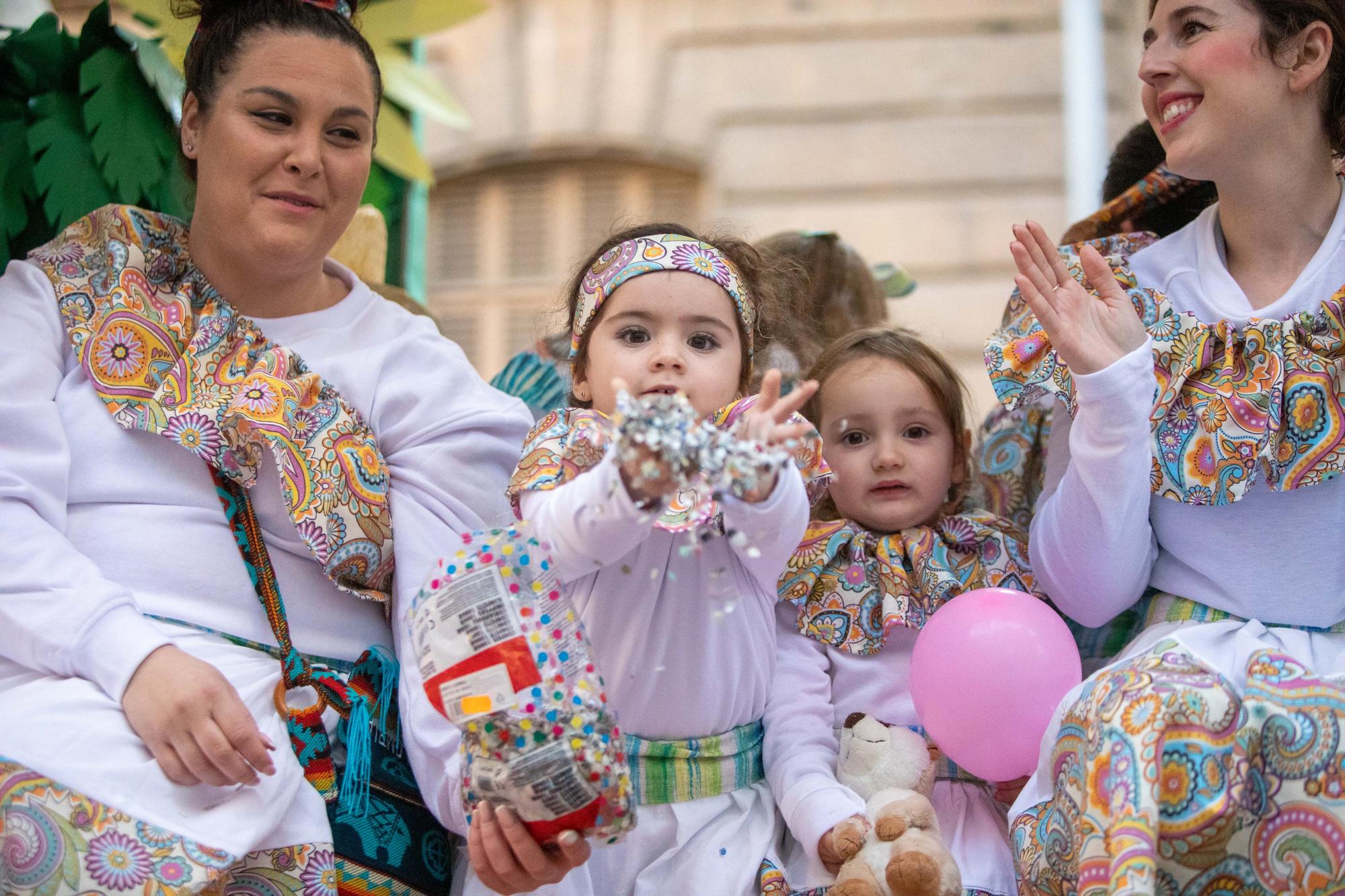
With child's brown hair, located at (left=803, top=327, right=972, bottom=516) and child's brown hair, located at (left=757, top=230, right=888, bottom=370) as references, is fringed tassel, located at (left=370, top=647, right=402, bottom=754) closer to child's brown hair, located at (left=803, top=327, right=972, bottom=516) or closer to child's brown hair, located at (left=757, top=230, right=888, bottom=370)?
child's brown hair, located at (left=803, top=327, right=972, bottom=516)

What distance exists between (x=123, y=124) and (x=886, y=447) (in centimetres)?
Result: 152

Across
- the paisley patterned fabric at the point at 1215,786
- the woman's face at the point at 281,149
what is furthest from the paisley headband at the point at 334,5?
the paisley patterned fabric at the point at 1215,786

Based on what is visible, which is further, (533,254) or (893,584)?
(533,254)

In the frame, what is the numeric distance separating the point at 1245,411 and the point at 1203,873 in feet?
2.33

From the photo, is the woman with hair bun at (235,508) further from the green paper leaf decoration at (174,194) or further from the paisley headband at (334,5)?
the green paper leaf decoration at (174,194)

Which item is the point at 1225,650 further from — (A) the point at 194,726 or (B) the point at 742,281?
(A) the point at 194,726

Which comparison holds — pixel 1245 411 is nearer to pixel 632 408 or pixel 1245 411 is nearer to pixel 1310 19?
pixel 1310 19

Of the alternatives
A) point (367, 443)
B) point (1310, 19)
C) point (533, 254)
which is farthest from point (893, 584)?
point (533, 254)

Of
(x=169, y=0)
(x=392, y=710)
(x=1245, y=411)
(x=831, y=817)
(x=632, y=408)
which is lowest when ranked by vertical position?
(x=831, y=817)

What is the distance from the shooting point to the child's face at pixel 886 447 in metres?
2.45

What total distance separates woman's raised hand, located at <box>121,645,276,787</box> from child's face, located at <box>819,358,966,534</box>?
106 cm

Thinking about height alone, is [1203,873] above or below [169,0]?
below

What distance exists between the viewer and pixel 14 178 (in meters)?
2.62

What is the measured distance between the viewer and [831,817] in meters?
2.04
